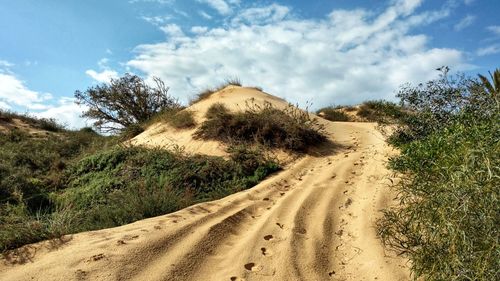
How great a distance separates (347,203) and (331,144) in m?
4.07

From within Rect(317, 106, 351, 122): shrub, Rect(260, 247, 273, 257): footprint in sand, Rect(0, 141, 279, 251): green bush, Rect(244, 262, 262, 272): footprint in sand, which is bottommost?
Rect(244, 262, 262, 272): footprint in sand

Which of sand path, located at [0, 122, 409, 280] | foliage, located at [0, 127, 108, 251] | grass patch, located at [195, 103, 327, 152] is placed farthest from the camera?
grass patch, located at [195, 103, 327, 152]

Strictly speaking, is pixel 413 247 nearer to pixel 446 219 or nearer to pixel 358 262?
pixel 358 262

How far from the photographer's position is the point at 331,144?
9.41 meters

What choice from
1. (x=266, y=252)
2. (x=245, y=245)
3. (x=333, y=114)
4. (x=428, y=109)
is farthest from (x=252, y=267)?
A: (x=333, y=114)

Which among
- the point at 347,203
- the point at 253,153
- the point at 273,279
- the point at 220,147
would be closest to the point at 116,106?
the point at 220,147

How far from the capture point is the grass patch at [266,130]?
8891 mm

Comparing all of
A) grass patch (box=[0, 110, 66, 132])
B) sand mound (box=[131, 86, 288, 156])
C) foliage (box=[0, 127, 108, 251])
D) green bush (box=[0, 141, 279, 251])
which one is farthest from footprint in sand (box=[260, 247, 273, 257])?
grass patch (box=[0, 110, 66, 132])

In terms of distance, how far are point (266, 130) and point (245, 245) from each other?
16.3 feet

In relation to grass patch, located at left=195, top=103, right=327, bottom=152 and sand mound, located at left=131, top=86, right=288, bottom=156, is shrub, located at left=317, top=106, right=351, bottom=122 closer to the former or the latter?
sand mound, located at left=131, top=86, right=288, bottom=156

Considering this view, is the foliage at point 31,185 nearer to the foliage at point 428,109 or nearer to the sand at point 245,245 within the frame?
the sand at point 245,245

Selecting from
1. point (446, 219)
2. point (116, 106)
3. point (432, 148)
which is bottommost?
point (446, 219)

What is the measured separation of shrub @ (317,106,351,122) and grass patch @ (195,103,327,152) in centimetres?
811

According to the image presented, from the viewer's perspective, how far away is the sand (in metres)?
3.62
